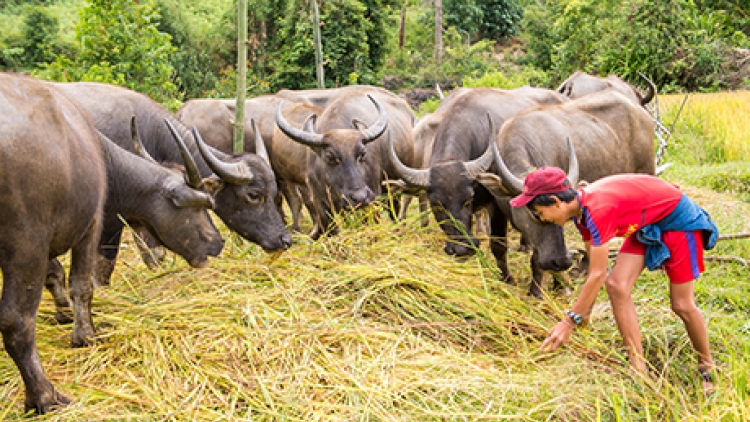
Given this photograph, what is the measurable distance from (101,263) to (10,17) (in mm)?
18027

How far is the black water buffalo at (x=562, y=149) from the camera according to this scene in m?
4.89

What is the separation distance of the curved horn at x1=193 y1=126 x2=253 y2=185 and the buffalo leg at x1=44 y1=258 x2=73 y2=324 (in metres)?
1.34

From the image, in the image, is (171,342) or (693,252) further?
(171,342)

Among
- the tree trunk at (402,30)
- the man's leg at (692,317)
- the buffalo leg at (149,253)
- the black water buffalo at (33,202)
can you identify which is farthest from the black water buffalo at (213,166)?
the tree trunk at (402,30)

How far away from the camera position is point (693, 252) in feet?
12.0

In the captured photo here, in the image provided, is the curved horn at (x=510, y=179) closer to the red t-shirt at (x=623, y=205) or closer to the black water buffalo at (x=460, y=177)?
the black water buffalo at (x=460, y=177)

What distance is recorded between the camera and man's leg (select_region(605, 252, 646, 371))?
368 cm

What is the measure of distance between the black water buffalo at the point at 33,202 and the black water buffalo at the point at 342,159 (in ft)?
9.21

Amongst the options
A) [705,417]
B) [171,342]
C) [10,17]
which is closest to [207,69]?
[10,17]

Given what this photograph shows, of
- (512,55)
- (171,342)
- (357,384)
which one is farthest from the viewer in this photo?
(512,55)

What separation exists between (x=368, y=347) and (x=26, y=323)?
5.84 ft

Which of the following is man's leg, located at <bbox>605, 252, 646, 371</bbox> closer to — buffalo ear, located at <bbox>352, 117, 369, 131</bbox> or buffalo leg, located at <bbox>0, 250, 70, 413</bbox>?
buffalo leg, located at <bbox>0, 250, 70, 413</bbox>

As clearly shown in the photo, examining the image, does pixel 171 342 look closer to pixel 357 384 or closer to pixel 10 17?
pixel 357 384

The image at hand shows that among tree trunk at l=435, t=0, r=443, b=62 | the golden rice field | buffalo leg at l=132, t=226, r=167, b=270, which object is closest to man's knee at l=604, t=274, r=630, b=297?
buffalo leg at l=132, t=226, r=167, b=270
